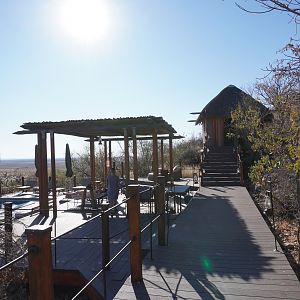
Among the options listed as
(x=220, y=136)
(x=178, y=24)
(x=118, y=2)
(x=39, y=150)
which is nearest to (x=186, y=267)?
(x=178, y=24)

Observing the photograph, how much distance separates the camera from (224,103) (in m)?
24.2

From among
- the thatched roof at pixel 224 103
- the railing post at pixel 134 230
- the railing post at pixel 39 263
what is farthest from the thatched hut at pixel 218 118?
the railing post at pixel 39 263

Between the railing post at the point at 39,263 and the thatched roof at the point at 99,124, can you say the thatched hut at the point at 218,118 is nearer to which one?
the thatched roof at the point at 99,124

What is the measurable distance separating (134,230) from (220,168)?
15.2 meters

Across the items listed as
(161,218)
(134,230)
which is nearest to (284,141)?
(161,218)

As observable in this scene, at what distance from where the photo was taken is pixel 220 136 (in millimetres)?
24109

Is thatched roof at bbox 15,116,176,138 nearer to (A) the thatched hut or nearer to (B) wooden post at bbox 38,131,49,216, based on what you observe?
(B) wooden post at bbox 38,131,49,216

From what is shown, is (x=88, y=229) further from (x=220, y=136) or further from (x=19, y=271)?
(x=220, y=136)

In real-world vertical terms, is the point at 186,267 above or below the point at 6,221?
below

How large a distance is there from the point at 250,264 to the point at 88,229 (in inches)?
189

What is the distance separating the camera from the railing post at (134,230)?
4.71 m

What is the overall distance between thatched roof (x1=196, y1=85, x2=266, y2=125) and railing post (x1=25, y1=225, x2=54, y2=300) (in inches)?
835

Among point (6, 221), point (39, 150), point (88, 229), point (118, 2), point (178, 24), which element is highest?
point (118, 2)

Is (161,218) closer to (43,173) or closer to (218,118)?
(43,173)
